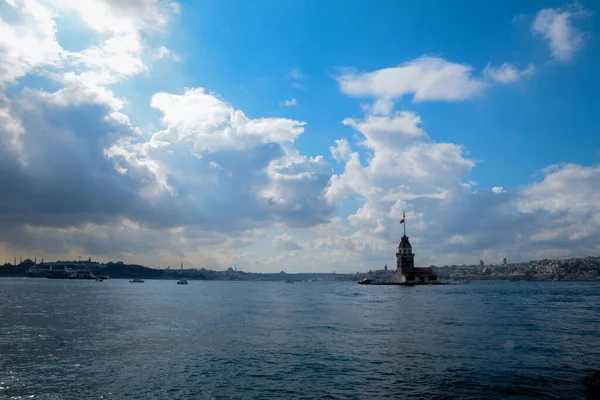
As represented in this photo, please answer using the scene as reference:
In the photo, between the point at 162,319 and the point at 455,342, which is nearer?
the point at 455,342

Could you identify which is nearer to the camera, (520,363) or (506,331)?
(520,363)

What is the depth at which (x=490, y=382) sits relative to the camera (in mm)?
22641

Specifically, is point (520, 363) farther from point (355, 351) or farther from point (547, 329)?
point (547, 329)

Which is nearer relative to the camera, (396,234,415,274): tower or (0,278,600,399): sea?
(0,278,600,399): sea

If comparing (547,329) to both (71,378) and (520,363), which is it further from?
(71,378)

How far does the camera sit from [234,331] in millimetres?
42000

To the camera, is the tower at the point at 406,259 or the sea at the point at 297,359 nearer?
the sea at the point at 297,359

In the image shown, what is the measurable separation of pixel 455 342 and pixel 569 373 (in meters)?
10.5

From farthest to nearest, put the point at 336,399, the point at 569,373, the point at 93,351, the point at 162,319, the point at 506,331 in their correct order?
1. the point at 162,319
2. the point at 506,331
3. the point at 93,351
4. the point at 569,373
5. the point at 336,399

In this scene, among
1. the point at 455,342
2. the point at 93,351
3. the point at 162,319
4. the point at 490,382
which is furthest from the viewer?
the point at 162,319

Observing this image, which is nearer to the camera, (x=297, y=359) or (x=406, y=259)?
(x=297, y=359)

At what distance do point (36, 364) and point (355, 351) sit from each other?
864 inches

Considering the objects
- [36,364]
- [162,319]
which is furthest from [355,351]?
[162,319]

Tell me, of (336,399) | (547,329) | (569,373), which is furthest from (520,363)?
(547,329)
